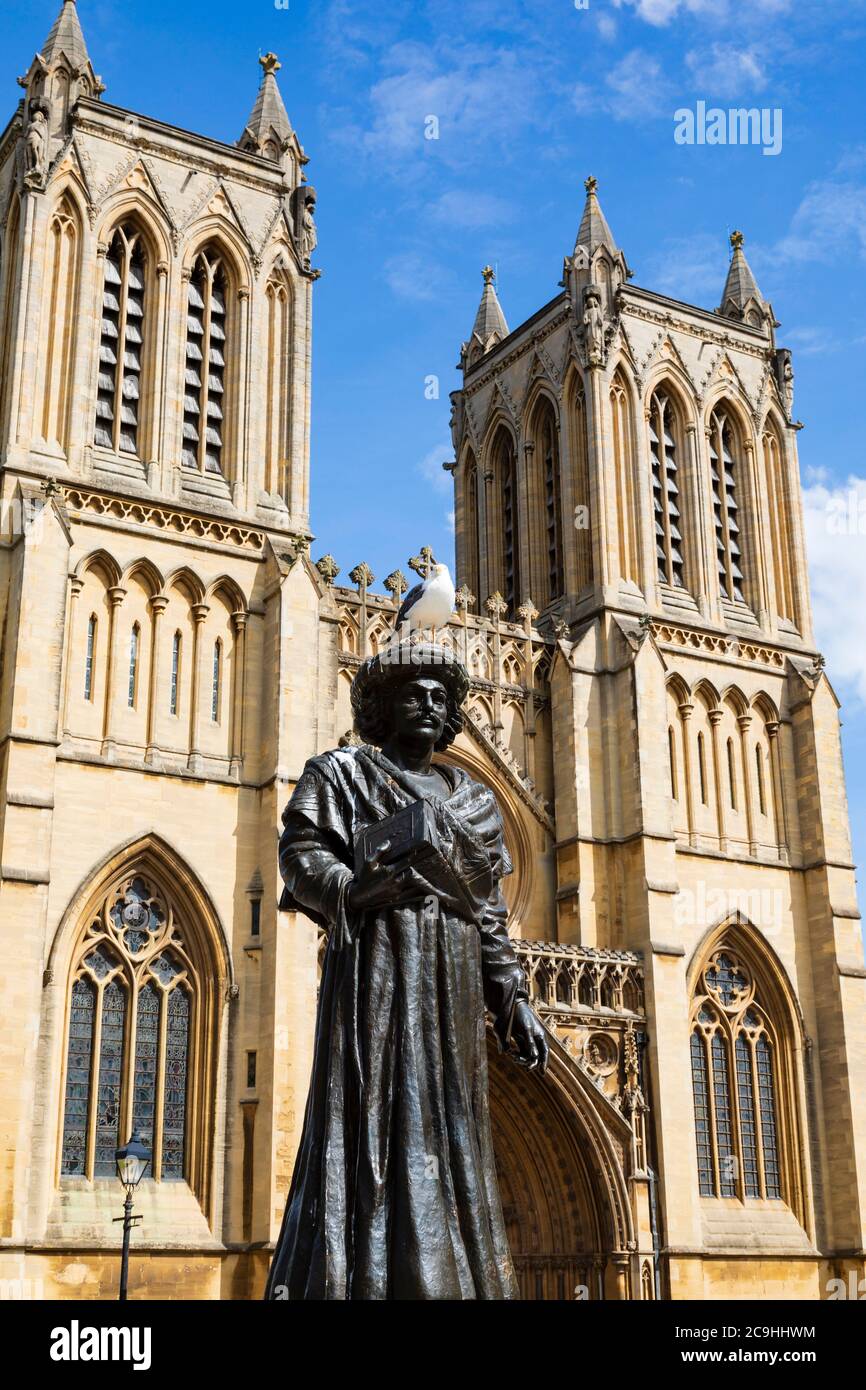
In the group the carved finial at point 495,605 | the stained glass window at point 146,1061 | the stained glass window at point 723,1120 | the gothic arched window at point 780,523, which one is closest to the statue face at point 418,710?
the stained glass window at point 146,1061

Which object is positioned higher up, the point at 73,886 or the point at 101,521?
the point at 101,521

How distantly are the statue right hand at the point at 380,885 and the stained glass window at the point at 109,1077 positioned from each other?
1712 centimetres

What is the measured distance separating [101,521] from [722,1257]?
14.1m

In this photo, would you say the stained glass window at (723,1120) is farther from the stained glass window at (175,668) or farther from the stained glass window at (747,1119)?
the stained glass window at (175,668)

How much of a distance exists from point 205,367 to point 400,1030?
72.9ft

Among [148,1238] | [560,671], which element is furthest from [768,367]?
[148,1238]

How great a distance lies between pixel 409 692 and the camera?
16.7 ft

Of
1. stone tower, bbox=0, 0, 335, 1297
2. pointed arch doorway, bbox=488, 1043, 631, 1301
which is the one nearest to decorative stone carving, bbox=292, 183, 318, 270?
stone tower, bbox=0, 0, 335, 1297

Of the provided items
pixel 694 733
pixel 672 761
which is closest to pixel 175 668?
pixel 672 761

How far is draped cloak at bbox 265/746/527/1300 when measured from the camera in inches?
167

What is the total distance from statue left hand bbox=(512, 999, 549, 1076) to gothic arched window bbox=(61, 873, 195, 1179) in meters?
16.7

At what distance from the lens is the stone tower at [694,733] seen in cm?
2530

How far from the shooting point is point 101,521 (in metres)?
23.1
